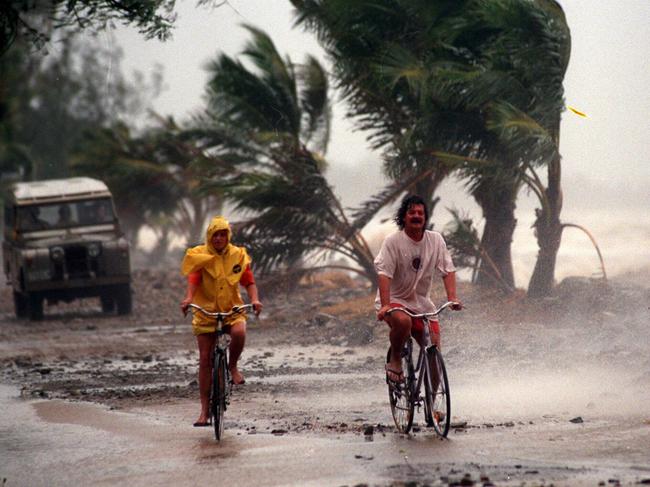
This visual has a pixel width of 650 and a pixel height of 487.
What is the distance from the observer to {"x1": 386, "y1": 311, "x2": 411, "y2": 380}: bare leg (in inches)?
362

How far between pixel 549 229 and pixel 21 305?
12.0 metres

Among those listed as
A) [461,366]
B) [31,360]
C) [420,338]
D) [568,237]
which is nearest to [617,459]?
[420,338]

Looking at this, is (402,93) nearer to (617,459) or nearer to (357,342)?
(357,342)

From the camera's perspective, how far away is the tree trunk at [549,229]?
21.7 meters

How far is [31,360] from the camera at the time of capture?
17797 mm

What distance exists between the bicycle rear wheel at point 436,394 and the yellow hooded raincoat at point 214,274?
1672 millimetres

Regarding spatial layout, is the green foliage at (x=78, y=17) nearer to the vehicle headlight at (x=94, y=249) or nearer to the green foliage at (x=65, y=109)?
the vehicle headlight at (x=94, y=249)

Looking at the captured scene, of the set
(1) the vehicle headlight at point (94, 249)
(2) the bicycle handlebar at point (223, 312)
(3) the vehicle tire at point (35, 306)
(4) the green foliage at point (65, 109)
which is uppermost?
(4) the green foliage at point (65, 109)

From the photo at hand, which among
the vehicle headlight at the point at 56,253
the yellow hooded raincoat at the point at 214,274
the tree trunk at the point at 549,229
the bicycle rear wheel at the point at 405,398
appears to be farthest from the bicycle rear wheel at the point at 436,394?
the vehicle headlight at the point at 56,253

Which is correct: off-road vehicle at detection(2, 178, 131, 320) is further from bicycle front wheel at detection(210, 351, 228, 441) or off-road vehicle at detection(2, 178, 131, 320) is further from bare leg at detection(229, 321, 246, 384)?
bicycle front wheel at detection(210, 351, 228, 441)

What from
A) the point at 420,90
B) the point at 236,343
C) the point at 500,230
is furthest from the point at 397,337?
the point at 500,230

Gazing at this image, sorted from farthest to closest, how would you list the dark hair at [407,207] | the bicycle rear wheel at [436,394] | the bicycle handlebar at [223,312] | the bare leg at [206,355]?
the bare leg at [206,355], the bicycle handlebar at [223,312], the dark hair at [407,207], the bicycle rear wheel at [436,394]

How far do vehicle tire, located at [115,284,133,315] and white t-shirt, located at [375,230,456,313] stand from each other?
17917 mm

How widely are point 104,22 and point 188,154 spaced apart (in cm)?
2543
